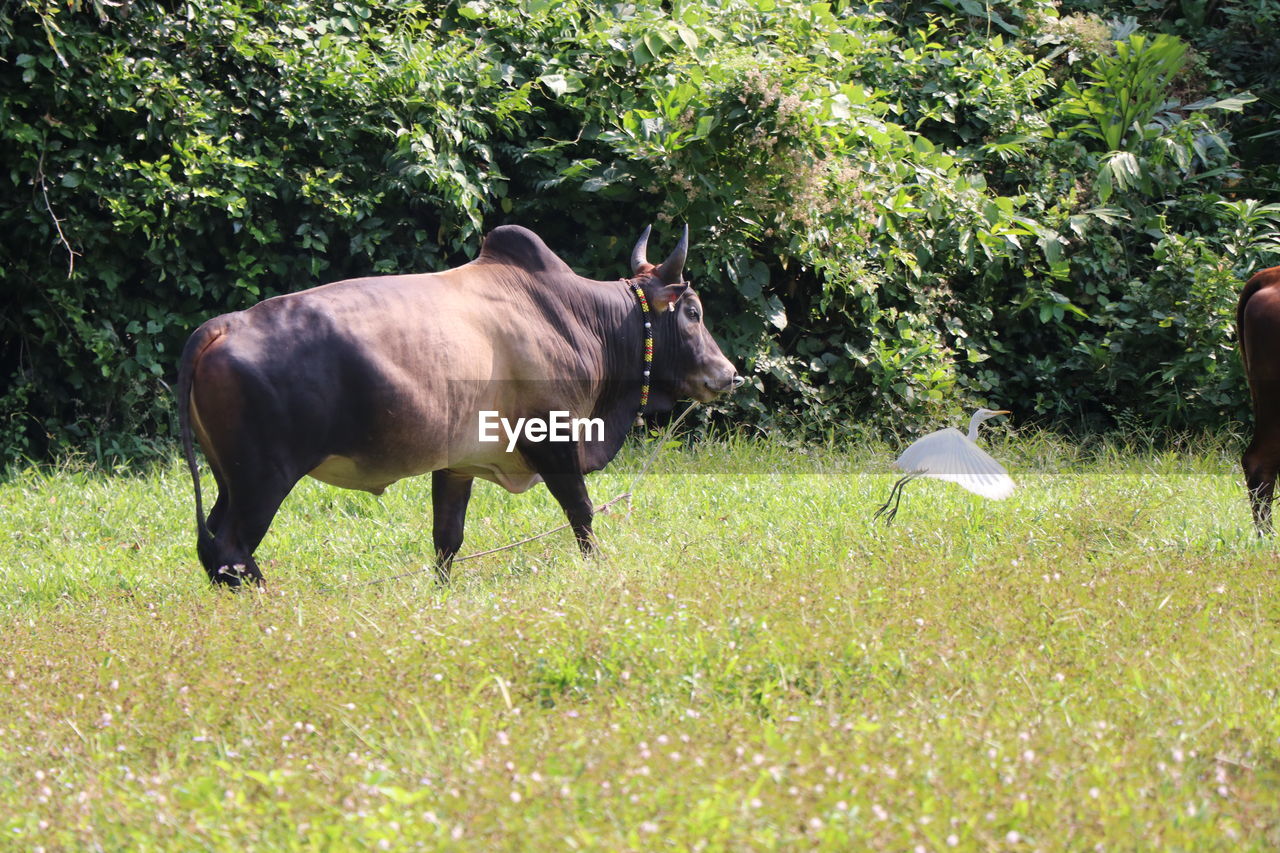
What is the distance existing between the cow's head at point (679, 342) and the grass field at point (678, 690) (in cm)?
64

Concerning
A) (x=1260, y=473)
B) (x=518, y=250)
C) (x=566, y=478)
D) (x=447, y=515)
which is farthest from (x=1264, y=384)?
(x=447, y=515)

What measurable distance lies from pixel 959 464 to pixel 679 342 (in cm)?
142

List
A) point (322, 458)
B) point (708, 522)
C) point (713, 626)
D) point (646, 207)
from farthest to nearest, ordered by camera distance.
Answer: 1. point (646, 207)
2. point (708, 522)
3. point (322, 458)
4. point (713, 626)

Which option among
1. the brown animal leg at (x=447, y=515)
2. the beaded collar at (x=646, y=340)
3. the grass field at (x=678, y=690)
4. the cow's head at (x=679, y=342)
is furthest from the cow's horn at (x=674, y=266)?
the brown animal leg at (x=447, y=515)

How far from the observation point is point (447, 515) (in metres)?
5.68

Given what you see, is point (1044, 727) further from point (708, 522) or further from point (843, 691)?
point (708, 522)

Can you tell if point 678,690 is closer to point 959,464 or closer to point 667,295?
point 959,464

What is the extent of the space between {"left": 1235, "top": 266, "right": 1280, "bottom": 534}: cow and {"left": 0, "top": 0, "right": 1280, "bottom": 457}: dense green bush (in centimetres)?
249

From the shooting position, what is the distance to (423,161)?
7.52 m

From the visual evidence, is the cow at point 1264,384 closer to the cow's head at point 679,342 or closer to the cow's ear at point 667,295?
the cow's head at point 679,342

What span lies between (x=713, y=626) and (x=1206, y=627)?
1.47 m

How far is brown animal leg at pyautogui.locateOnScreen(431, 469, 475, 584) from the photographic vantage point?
5660mm

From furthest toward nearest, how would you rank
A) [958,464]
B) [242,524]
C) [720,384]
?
[720,384], [958,464], [242,524]

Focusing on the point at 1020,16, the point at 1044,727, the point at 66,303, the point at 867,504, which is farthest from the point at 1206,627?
the point at 1020,16
